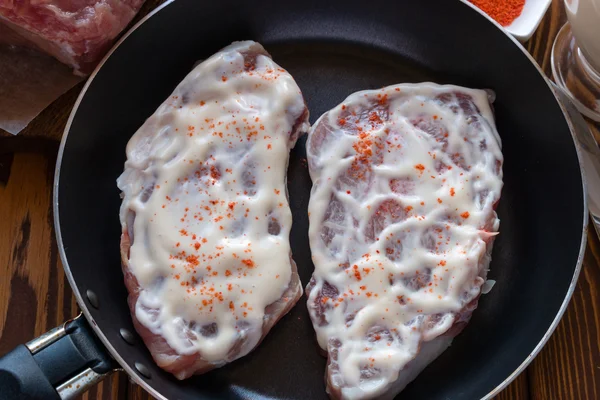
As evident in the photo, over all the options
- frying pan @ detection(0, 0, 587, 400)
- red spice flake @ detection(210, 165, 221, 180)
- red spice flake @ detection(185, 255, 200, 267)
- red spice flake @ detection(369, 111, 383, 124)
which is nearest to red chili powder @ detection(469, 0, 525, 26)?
A: frying pan @ detection(0, 0, 587, 400)

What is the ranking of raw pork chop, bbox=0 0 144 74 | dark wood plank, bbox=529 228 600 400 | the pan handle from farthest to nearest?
dark wood plank, bbox=529 228 600 400
raw pork chop, bbox=0 0 144 74
the pan handle

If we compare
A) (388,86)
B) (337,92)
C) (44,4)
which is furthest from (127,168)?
(388,86)

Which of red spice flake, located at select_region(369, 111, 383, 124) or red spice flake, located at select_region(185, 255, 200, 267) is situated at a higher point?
red spice flake, located at select_region(369, 111, 383, 124)

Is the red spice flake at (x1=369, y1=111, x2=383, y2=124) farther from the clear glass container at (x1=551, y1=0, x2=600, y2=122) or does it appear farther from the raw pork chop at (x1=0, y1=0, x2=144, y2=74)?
the raw pork chop at (x1=0, y1=0, x2=144, y2=74)

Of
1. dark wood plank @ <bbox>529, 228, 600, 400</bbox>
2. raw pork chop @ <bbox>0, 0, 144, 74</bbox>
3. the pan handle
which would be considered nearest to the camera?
the pan handle

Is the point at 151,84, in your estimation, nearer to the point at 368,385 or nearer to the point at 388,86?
→ the point at 388,86

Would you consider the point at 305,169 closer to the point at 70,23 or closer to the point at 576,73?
the point at 70,23
